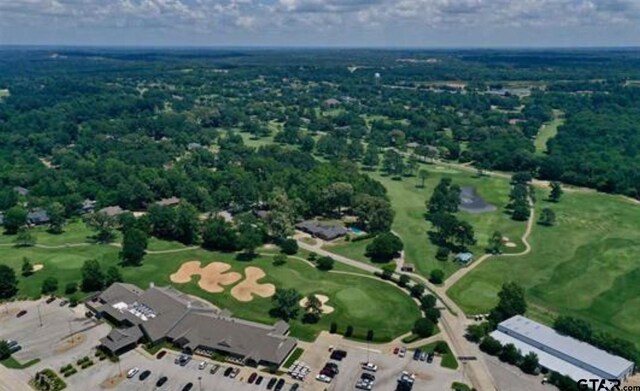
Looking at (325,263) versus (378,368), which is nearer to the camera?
(378,368)

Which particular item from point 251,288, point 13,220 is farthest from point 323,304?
point 13,220

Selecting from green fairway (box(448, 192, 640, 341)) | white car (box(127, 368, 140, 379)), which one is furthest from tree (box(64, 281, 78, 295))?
green fairway (box(448, 192, 640, 341))

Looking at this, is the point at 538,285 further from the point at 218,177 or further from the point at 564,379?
the point at 218,177

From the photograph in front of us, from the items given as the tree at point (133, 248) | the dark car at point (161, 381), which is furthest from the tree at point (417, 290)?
the tree at point (133, 248)

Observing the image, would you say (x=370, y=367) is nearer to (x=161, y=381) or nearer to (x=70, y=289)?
(x=161, y=381)

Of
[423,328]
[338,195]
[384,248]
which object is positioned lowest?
[423,328]

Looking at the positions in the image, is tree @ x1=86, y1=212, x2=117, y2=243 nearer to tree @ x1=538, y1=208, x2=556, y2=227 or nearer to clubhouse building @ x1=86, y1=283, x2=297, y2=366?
clubhouse building @ x1=86, y1=283, x2=297, y2=366

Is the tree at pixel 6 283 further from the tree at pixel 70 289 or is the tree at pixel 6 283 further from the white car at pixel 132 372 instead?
the white car at pixel 132 372
